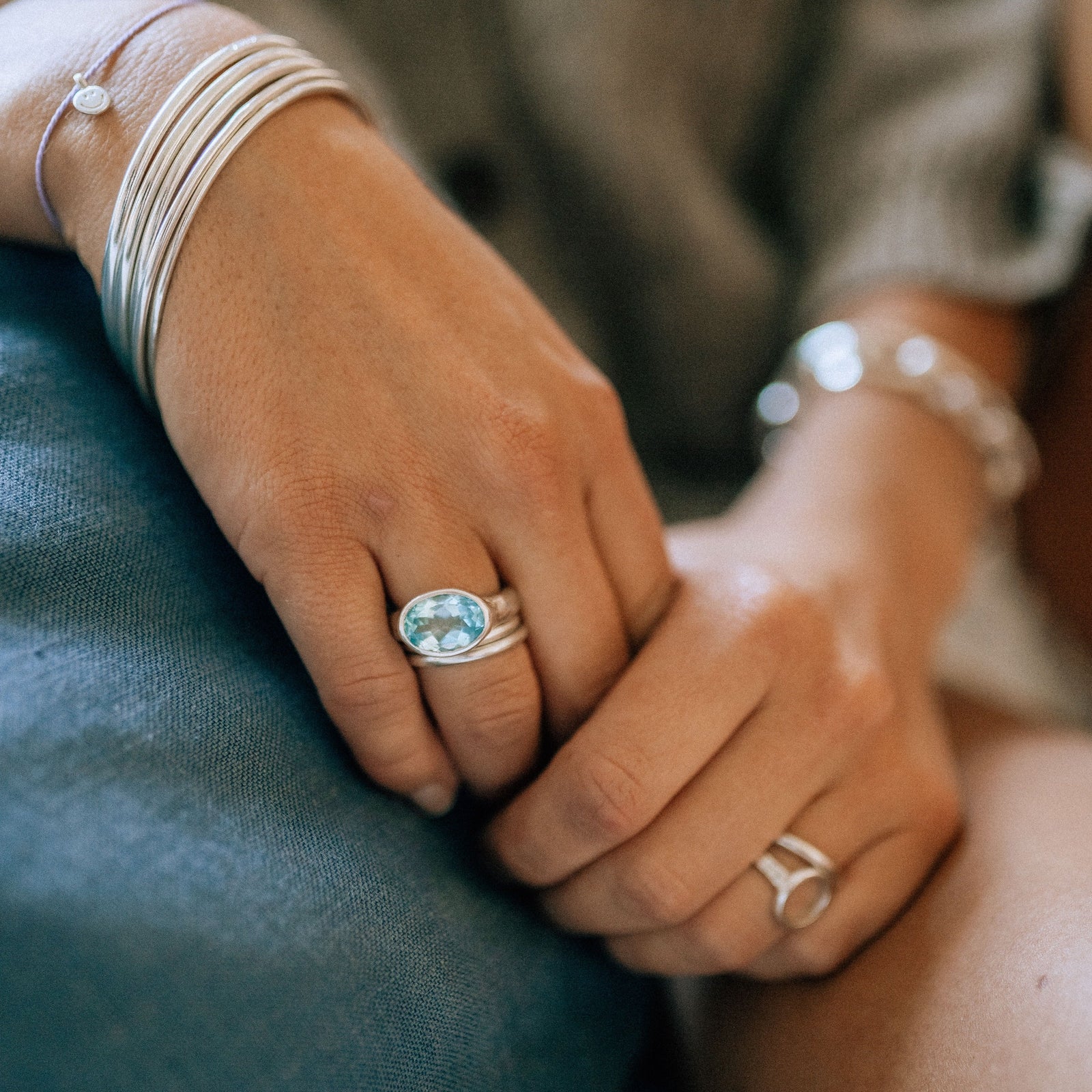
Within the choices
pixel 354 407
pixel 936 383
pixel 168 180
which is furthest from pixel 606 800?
pixel 936 383

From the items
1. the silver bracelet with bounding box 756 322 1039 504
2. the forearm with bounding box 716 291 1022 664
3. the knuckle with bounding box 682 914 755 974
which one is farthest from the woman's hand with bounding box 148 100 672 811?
the silver bracelet with bounding box 756 322 1039 504

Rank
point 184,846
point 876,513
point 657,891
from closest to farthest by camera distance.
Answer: point 184,846
point 657,891
point 876,513

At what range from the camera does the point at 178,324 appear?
1.43ft

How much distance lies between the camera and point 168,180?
0.44 m

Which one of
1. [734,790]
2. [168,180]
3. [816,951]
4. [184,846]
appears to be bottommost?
[816,951]

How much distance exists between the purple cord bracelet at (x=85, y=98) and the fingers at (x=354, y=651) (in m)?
0.23

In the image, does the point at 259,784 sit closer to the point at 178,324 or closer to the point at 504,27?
the point at 178,324

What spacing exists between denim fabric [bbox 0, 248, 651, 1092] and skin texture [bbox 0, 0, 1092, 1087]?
0.10 feet

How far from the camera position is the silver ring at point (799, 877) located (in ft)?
1.61

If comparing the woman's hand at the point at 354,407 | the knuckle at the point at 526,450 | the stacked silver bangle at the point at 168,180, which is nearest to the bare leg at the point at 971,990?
the woman's hand at the point at 354,407

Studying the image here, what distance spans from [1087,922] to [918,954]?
3.5 inches

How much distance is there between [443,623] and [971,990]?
324 millimetres

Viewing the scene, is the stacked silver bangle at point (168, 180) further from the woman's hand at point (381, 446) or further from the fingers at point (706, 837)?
the fingers at point (706, 837)

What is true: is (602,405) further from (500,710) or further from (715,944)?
(715,944)
